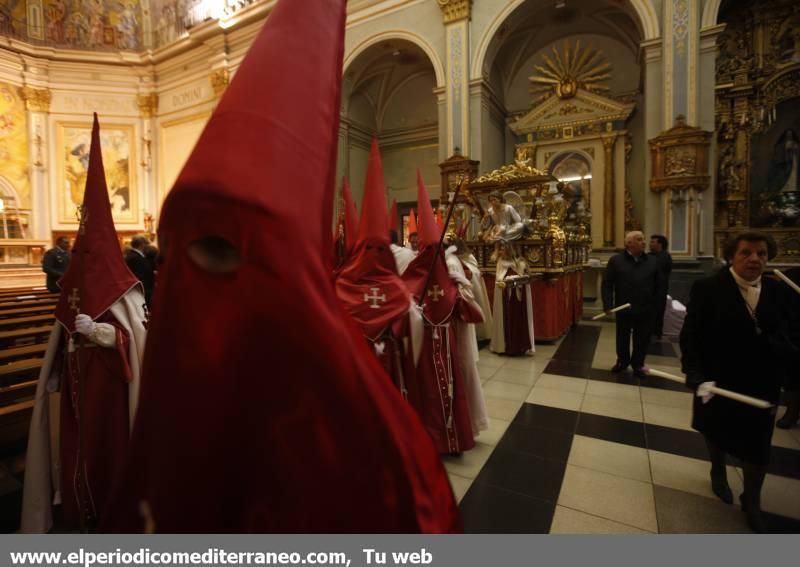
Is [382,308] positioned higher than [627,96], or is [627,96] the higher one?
[627,96]

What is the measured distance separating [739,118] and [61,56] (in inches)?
879

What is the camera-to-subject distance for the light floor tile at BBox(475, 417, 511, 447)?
2.95 m

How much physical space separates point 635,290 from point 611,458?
2205 mm

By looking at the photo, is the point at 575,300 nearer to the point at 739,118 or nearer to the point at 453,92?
the point at 453,92

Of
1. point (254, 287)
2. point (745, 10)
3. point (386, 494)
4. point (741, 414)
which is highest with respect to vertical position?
point (745, 10)

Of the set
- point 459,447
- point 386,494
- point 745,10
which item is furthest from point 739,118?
point 386,494

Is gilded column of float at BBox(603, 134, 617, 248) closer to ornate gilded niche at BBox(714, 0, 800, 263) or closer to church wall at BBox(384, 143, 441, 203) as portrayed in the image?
ornate gilded niche at BBox(714, 0, 800, 263)

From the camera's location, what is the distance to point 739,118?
31.1 feet

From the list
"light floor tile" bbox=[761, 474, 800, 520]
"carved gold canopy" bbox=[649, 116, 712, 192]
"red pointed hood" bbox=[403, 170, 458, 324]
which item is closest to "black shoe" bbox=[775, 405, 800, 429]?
"light floor tile" bbox=[761, 474, 800, 520]

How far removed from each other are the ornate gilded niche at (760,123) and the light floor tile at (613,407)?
830 centimetres

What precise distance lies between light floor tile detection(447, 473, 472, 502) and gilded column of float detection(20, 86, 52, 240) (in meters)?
18.5

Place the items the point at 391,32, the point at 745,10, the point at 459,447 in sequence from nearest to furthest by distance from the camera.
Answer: the point at 459,447, the point at 745,10, the point at 391,32

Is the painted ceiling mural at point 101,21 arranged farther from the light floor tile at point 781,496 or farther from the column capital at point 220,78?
the light floor tile at point 781,496

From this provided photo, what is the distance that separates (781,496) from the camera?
2260 mm
